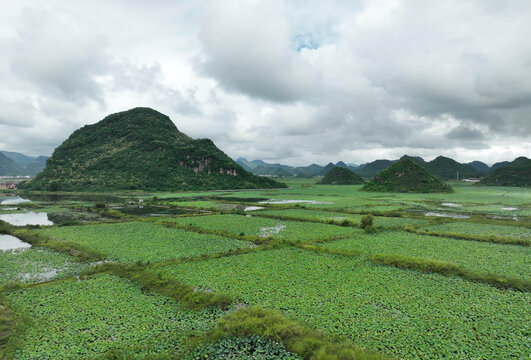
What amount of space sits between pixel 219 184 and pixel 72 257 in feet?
336

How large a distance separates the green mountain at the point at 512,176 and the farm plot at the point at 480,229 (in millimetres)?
133317

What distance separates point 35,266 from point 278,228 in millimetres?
21962

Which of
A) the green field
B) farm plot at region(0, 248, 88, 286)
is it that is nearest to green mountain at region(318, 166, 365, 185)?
the green field

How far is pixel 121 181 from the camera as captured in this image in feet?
360

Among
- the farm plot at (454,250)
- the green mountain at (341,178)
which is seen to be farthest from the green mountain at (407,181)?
the farm plot at (454,250)

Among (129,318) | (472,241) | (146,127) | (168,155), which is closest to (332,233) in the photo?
(472,241)

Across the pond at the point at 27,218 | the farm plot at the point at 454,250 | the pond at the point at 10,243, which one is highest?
the farm plot at the point at 454,250

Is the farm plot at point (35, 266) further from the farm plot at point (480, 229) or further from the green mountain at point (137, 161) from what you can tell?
the green mountain at point (137, 161)

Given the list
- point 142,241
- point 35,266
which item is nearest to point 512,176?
point 142,241

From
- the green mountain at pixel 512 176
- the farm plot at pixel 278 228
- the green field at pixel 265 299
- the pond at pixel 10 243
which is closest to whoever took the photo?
the green field at pixel 265 299

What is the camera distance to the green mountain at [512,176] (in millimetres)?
133000

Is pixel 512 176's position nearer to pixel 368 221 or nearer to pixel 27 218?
pixel 368 221

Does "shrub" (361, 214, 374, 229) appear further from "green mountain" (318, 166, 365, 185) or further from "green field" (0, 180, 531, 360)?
"green mountain" (318, 166, 365, 185)

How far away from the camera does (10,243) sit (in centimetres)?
2644
